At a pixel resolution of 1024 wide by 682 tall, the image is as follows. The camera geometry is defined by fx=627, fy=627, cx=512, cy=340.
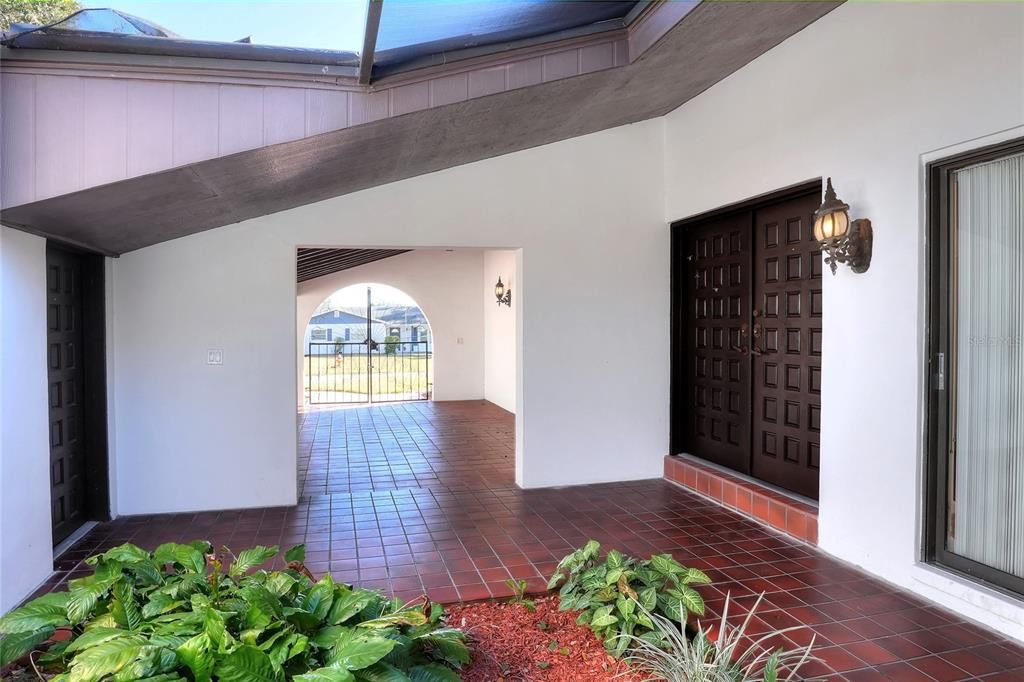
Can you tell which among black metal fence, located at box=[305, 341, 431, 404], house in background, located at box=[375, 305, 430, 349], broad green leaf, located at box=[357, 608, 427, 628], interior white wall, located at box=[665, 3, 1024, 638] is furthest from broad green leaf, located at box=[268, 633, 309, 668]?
house in background, located at box=[375, 305, 430, 349]

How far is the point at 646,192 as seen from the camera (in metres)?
5.43

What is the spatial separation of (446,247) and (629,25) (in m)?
2.18

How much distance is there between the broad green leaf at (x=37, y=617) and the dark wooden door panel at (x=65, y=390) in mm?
2131

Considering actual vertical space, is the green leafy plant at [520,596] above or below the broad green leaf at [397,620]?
below

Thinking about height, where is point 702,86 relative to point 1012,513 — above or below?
above

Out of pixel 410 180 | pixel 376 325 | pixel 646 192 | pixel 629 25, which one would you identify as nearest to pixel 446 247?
pixel 410 180

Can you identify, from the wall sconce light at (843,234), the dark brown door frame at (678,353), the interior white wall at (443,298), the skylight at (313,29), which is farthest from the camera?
the interior white wall at (443,298)

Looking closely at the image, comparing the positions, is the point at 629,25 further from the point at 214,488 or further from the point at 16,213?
the point at 214,488

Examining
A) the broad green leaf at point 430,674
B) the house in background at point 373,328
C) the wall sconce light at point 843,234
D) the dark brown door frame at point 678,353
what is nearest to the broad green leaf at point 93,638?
→ the broad green leaf at point 430,674

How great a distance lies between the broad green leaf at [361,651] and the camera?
5.69ft

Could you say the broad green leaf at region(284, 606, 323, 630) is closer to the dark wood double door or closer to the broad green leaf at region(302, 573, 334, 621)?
the broad green leaf at region(302, 573, 334, 621)

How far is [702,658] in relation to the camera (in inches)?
84.6

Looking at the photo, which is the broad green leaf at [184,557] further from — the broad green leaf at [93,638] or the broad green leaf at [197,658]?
the broad green leaf at [197,658]

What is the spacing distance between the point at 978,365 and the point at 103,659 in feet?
11.9
